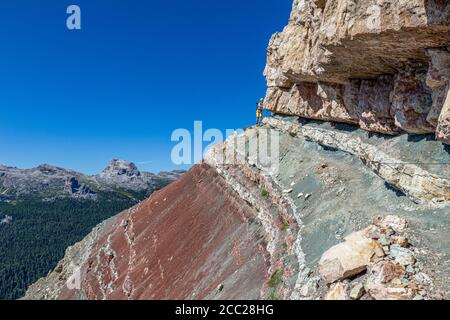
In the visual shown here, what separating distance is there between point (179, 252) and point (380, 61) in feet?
83.7

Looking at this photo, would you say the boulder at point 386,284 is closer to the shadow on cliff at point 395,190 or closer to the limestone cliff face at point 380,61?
the limestone cliff face at point 380,61

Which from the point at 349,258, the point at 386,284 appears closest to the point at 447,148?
the point at 349,258

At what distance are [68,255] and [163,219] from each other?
3142 centimetres

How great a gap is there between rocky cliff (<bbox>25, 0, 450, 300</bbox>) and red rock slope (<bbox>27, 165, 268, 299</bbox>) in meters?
0.18

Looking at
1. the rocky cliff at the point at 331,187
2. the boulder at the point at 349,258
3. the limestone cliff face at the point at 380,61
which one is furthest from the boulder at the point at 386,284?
the limestone cliff face at the point at 380,61

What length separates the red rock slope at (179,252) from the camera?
2589 centimetres

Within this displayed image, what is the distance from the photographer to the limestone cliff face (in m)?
15.9

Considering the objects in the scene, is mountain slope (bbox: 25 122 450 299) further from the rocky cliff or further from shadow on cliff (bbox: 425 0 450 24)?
shadow on cliff (bbox: 425 0 450 24)

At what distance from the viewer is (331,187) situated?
77.9 ft

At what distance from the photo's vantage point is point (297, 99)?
4050 cm

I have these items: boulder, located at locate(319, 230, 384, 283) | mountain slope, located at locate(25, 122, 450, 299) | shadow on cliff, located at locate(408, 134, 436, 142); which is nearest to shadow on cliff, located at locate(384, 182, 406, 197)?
mountain slope, located at locate(25, 122, 450, 299)

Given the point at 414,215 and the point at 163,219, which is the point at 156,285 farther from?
the point at 414,215

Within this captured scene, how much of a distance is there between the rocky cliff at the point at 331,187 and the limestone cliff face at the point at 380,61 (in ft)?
0.26

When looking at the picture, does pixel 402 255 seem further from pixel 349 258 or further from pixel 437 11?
pixel 437 11
